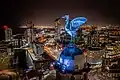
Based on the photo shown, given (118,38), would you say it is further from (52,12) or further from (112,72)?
(52,12)

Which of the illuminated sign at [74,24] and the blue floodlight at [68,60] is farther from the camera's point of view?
the illuminated sign at [74,24]

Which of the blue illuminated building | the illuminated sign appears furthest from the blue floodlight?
the illuminated sign

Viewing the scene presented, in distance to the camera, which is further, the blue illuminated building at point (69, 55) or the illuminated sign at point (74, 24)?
the illuminated sign at point (74, 24)

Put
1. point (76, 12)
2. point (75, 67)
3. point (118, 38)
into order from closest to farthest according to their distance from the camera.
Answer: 1. point (75, 67)
2. point (118, 38)
3. point (76, 12)

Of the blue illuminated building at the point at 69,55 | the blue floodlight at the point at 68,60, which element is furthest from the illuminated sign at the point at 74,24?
the blue floodlight at the point at 68,60

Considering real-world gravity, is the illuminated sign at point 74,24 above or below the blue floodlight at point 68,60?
above

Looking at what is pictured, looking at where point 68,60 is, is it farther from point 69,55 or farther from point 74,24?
point 74,24

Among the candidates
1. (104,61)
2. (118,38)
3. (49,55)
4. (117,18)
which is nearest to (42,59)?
(49,55)

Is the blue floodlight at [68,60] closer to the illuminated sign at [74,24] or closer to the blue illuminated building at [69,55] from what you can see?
the blue illuminated building at [69,55]

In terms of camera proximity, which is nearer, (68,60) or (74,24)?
(68,60)

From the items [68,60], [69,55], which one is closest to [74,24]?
[69,55]

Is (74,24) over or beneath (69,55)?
over
